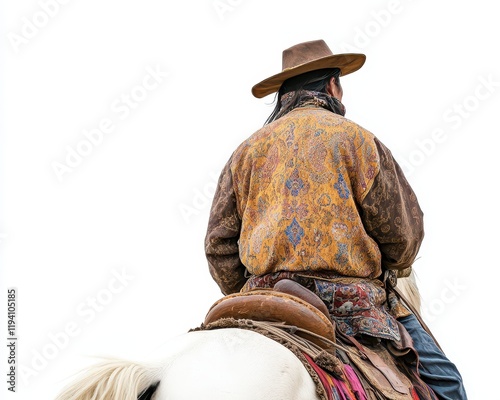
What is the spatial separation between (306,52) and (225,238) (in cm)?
100

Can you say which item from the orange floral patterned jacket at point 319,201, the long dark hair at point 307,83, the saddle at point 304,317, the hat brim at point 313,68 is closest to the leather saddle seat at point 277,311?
the saddle at point 304,317

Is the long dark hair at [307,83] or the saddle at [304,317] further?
the long dark hair at [307,83]

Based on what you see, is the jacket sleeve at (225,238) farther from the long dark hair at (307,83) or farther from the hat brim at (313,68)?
the hat brim at (313,68)

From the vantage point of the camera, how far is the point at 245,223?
3854 millimetres

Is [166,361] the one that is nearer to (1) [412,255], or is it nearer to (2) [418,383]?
(2) [418,383]

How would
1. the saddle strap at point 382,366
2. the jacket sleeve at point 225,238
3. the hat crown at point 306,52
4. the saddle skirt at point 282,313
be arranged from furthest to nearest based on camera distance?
the hat crown at point 306,52, the jacket sleeve at point 225,238, the saddle strap at point 382,366, the saddle skirt at point 282,313

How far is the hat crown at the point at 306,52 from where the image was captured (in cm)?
417

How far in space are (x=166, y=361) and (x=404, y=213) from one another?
1.62 meters

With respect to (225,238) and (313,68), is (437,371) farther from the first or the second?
(313,68)

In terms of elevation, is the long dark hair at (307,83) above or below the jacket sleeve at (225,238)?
above

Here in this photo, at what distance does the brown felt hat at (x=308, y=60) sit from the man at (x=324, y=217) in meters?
0.01

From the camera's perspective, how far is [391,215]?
382 cm

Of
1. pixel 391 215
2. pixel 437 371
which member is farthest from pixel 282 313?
pixel 437 371

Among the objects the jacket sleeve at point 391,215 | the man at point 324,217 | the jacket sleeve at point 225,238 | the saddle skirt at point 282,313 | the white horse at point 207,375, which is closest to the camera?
the white horse at point 207,375
